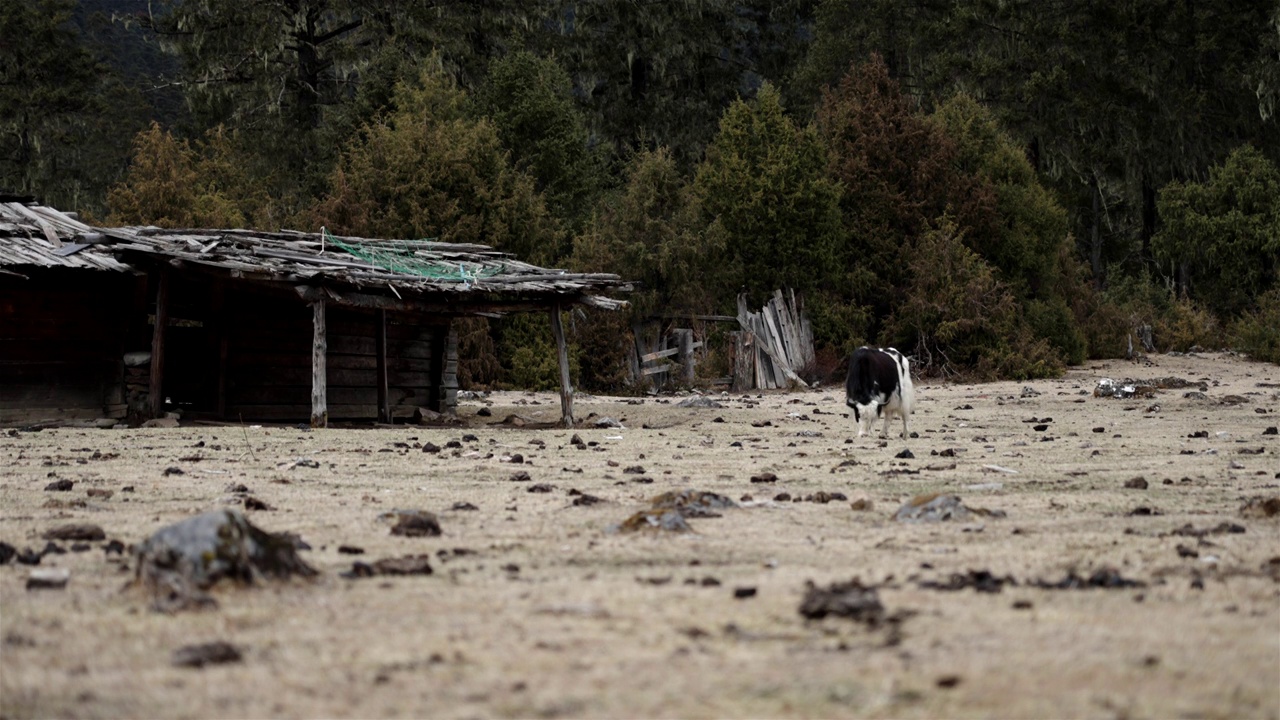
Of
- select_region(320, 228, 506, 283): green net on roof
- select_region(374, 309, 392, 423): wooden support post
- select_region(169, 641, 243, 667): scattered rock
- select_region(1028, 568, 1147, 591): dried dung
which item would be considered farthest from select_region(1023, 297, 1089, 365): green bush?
select_region(169, 641, 243, 667): scattered rock

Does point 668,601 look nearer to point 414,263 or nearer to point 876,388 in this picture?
point 876,388

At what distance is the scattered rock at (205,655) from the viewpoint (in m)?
3.46

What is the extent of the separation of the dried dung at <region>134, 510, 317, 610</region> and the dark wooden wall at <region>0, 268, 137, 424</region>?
1304 centimetres

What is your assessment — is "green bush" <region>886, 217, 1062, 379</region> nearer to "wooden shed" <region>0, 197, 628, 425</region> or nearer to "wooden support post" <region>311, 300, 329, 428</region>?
"wooden shed" <region>0, 197, 628, 425</region>

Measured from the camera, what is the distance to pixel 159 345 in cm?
1677

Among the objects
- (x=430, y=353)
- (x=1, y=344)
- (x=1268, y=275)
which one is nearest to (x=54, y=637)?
(x=1, y=344)

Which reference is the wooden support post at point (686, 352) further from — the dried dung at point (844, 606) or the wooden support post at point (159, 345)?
the dried dung at point (844, 606)

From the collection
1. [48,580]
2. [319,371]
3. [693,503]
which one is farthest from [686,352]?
[48,580]

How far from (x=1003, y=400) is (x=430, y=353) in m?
9.79

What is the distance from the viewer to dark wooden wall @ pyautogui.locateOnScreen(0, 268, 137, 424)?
53.4 feet

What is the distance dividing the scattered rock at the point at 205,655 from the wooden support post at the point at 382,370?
50.8ft

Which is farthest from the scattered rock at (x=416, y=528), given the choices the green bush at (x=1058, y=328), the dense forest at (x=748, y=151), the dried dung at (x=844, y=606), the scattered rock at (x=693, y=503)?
the green bush at (x=1058, y=328)

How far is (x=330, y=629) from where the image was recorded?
12.8 ft

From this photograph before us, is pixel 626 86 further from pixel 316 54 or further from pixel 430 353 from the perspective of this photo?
pixel 430 353
